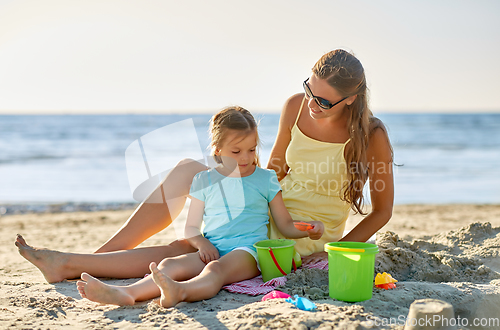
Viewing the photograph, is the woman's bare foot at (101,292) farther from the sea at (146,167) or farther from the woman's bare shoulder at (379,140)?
the woman's bare shoulder at (379,140)

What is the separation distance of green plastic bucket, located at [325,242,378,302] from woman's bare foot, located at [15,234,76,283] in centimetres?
182

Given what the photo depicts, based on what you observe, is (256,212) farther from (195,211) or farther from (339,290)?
(339,290)

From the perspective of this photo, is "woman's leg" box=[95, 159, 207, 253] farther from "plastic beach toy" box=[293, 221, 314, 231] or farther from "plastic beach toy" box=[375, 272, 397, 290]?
"plastic beach toy" box=[375, 272, 397, 290]

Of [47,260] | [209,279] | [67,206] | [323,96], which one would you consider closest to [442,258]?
[323,96]

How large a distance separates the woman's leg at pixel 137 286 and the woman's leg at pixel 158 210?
489mm

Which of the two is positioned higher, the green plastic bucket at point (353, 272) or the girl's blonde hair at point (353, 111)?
the girl's blonde hair at point (353, 111)

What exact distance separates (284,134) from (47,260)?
79.1 inches

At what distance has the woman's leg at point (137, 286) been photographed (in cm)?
217

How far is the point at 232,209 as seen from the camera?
2887 mm

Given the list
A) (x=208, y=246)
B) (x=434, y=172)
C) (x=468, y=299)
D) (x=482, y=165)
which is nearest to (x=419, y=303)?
(x=468, y=299)

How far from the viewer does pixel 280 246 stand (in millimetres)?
2613

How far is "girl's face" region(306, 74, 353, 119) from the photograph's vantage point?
9.37ft

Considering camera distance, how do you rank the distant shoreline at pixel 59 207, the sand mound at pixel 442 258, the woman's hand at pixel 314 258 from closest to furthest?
the woman's hand at pixel 314 258 < the sand mound at pixel 442 258 < the distant shoreline at pixel 59 207

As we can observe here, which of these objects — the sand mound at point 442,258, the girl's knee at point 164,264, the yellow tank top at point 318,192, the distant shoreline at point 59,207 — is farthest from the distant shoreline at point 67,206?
the girl's knee at point 164,264
